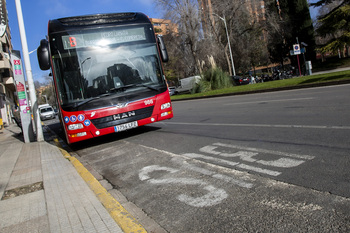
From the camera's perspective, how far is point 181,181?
171 inches

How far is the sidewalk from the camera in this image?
328cm

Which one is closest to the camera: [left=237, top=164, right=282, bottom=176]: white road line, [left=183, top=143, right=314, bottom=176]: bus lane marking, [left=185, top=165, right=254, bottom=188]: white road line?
[left=185, top=165, right=254, bottom=188]: white road line

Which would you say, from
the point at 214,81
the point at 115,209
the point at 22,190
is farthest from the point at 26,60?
the point at 214,81

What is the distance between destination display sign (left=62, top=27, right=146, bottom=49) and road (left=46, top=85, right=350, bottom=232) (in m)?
2.99

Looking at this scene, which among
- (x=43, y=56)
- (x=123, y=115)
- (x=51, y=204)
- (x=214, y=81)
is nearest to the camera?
(x=51, y=204)

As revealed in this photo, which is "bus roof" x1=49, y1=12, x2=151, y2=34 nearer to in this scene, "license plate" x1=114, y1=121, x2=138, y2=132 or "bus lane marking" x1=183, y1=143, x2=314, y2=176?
"license plate" x1=114, y1=121, x2=138, y2=132

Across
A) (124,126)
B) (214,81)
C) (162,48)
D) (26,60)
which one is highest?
(26,60)

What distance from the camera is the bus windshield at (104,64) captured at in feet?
25.1

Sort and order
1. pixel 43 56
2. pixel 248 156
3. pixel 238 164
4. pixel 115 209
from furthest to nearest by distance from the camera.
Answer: pixel 43 56, pixel 248 156, pixel 238 164, pixel 115 209

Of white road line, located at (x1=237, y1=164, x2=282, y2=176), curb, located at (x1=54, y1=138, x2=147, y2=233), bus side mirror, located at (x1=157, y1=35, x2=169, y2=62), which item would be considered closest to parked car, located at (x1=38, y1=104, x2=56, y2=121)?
bus side mirror, located at (x1=157, y1=35, x2=169, y2=62)

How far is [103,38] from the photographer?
8.13m

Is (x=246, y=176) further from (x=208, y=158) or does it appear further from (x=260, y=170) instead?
(x=208, y=158)

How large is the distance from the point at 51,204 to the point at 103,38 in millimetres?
5352

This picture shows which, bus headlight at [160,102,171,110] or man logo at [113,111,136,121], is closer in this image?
man logo at [113,111,136,121]
